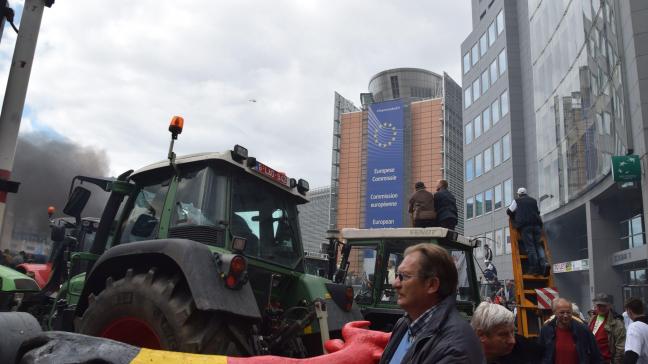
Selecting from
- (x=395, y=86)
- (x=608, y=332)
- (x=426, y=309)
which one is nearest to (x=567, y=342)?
(x=608, y=332)

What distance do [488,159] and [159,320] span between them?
3892cm

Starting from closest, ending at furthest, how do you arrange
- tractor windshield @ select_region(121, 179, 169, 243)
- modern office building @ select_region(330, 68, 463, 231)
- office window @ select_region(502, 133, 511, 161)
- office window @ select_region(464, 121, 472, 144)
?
1. tractor windshield @ select_region(121, 179, 169, 243)
2. office window @ select_region(502, 133, 511, 161)
3. office window @ select_region(464, 121, 472, 144)
4. modern office building @ select_region(330, 68, 463, 231)

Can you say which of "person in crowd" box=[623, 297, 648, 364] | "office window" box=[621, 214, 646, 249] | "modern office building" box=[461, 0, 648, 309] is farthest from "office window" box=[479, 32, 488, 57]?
"person in crowd" box=[623, 297, 648, 364]

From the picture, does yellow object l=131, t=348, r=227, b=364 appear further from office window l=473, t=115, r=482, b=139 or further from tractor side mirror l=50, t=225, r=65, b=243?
office window l=473, t=115, r=482, b=139

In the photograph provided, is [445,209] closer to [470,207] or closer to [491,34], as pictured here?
[470,207]

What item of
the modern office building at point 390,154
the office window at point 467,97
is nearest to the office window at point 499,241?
the office window at point 467,97

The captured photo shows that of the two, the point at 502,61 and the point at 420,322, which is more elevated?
the point at 502,61

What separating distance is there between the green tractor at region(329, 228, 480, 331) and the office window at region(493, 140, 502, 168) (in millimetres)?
31083

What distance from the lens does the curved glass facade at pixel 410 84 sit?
93.0 meters

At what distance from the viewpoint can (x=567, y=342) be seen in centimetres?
473

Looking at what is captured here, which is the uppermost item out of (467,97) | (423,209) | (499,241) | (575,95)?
(467,97)

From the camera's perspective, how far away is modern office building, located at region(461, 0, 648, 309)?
15.9 m

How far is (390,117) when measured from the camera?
2576 inches

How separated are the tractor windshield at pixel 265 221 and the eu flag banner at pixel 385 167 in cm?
5438
